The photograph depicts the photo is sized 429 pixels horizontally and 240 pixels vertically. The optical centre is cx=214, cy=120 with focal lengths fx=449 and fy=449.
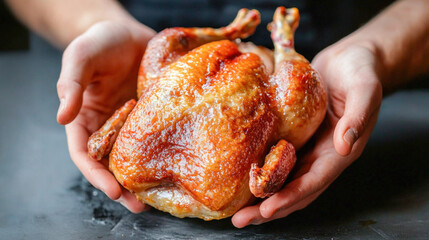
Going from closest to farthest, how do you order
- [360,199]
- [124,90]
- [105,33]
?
[360,199]
[105,33]
[124,90]

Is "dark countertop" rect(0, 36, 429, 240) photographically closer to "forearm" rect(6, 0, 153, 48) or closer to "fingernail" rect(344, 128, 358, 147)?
"fingernail" rect(344, 128, 358, 147)

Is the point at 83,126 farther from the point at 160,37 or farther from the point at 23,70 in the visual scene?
the point at 23,70

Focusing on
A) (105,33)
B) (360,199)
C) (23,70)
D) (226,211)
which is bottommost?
(23,70)

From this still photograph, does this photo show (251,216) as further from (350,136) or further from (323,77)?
(323,77)

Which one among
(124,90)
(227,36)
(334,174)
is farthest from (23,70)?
(334,174)

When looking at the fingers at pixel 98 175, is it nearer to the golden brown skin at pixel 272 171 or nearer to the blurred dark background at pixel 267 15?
the golden brown skin at pixel 272 171

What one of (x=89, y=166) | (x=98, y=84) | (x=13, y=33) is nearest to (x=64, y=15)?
(x=98, y=84)

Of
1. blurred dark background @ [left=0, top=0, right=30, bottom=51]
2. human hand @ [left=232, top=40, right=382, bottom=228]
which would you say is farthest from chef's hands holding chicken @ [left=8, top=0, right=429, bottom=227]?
blurred dark background @ [left=0, top=0, right=30, bottom=51]
